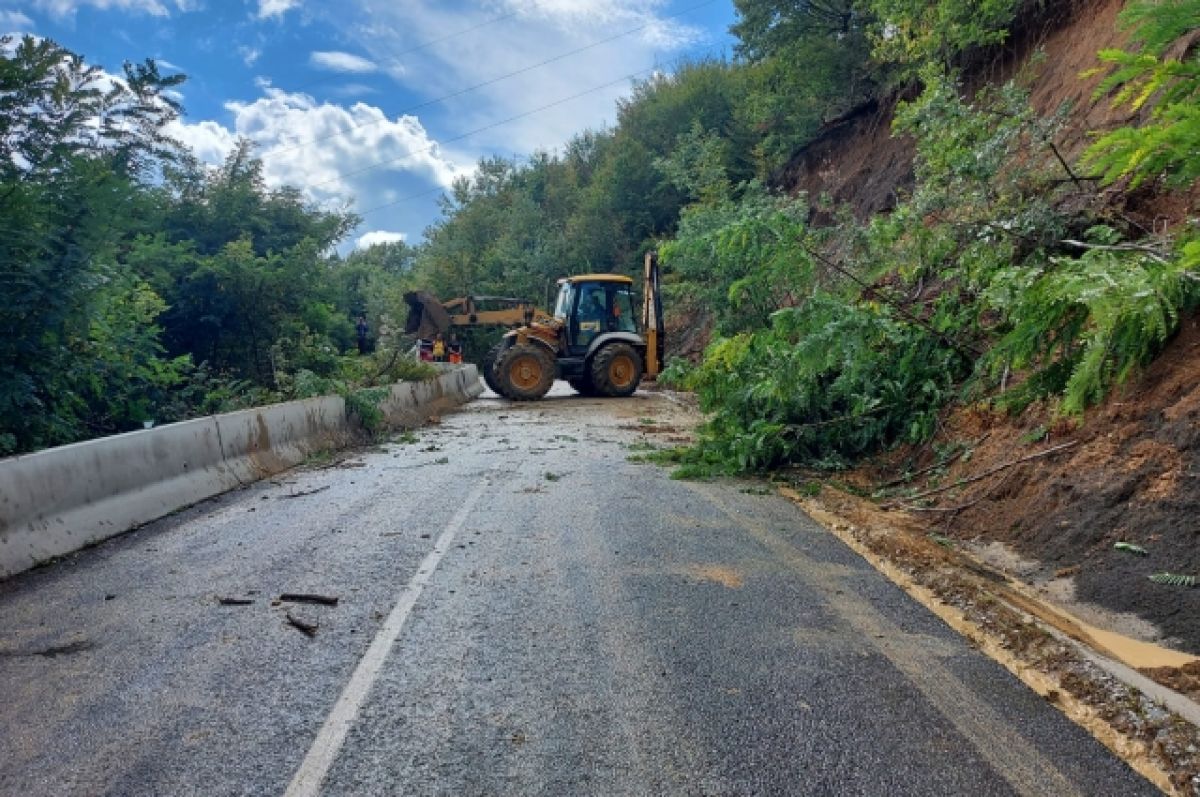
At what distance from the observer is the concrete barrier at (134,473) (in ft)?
19.7

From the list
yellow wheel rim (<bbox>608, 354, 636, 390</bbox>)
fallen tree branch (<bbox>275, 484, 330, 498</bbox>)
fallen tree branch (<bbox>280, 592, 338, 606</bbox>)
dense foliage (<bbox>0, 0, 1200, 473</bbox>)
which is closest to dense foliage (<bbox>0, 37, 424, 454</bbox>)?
dense foliage (<bbox>0, 0, 1200, 473</bbox>)

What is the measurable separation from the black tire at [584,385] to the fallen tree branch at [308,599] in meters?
16.9

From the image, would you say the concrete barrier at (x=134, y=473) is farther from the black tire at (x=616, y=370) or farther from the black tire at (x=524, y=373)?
the black tire at (x=616, y=370)

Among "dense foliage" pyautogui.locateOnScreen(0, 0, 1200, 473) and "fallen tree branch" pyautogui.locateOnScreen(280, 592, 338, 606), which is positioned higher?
"dense foliage" pyautogui.locateOnScreen(0, 0, 1200, 473)

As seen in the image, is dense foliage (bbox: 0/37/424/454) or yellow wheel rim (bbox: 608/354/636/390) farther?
yellow wheel rim (bbox: 608/354/636/390)

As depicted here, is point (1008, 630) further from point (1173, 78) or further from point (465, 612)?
point (1173, 78)

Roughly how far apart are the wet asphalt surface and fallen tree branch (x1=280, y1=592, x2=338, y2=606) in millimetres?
80

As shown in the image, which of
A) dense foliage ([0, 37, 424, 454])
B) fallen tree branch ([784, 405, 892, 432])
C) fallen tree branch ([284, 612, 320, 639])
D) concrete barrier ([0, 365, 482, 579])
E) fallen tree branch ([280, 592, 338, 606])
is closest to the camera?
fallen tree branch ([284, 612, 320, 639])

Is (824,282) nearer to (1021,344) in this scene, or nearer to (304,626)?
(1021,344)

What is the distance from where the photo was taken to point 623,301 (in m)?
23.2

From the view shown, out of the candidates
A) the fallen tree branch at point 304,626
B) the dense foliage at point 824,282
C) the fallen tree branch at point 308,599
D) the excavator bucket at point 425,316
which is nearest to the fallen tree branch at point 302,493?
the dense foliage at point 824,282

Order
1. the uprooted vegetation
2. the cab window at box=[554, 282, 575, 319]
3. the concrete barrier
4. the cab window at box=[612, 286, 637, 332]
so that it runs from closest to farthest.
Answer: the uprooted vegetation
the concrete barrier
the cab window at box=[554, 282, 575, 319]
the cab window at box=[612, 286, 637, 332]

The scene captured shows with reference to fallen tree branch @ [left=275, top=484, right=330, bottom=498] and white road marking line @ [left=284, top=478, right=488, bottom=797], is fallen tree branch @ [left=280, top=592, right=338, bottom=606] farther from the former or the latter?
fallen tree branch @ [left=275, top=484, right=330, bottom=498]

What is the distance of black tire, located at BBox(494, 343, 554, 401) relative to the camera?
70.1ft
